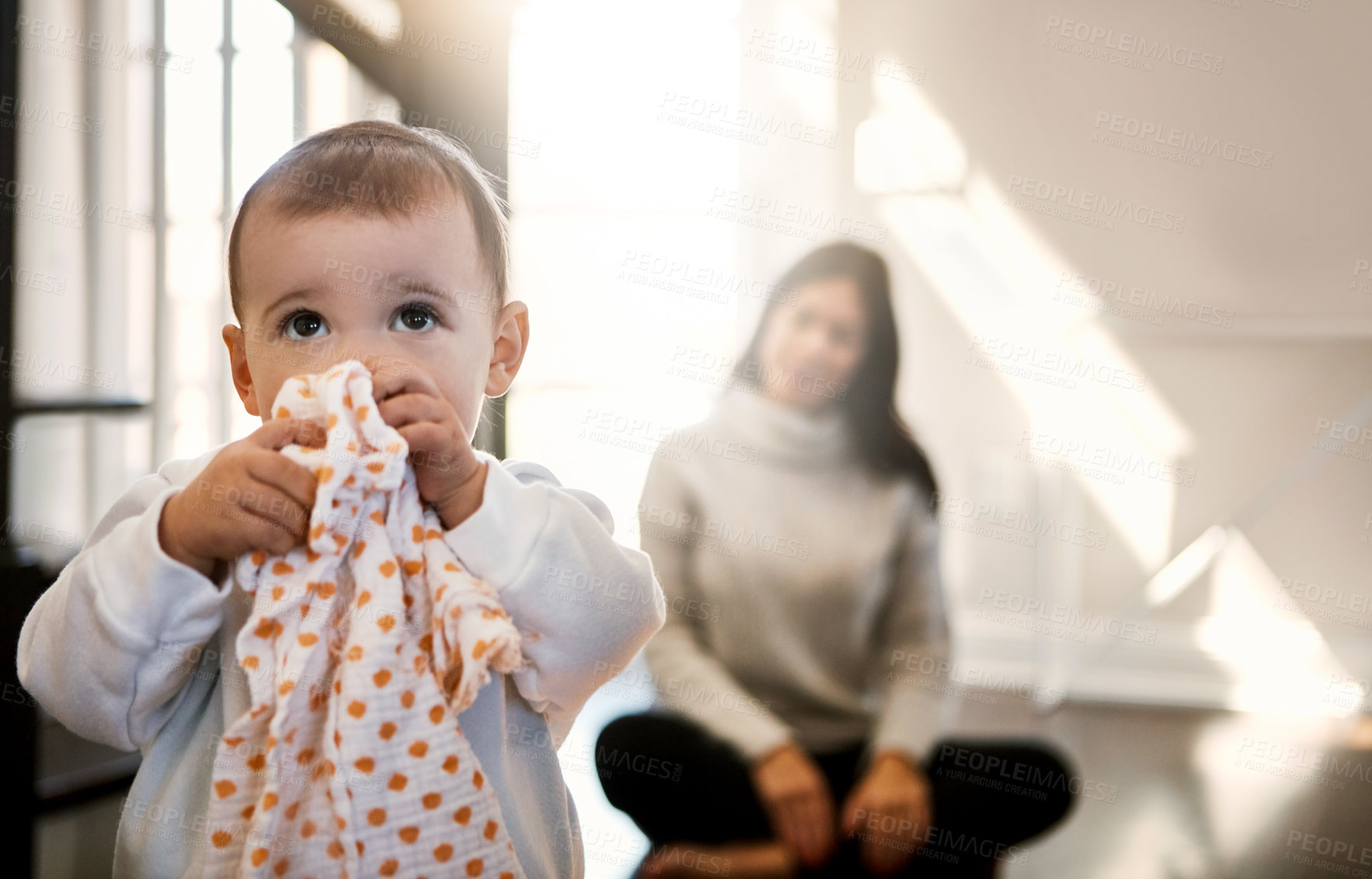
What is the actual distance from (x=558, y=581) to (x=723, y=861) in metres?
0.88

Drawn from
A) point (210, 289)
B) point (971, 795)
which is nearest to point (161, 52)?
point (210, 289)

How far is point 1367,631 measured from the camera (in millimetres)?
1947

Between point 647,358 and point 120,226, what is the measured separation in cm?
101

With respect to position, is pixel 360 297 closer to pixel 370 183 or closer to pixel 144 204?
pixel 370 183

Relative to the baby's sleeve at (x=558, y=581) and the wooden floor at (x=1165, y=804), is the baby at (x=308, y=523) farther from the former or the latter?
the wooden floor at (x=1165, y=804)

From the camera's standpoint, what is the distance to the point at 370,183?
492mm

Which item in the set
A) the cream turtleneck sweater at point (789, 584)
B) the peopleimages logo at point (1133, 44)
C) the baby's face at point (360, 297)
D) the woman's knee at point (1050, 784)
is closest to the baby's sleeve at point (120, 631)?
the baby's face at point (360, 297)

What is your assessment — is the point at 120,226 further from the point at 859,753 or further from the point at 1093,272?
the point at 1093,272

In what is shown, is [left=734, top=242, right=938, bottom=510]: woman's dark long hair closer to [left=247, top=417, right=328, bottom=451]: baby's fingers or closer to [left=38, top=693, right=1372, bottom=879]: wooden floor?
[left=38, top=693, right=1372, bottom=879]: wooden floor

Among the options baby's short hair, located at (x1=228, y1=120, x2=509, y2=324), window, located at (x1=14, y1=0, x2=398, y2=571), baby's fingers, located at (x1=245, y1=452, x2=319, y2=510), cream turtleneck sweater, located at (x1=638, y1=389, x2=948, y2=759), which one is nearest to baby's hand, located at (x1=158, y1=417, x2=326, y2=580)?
baby's fingers, located at (x1=245, y1=452, x2=319, y2=510)

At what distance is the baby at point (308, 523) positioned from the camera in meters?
0.44

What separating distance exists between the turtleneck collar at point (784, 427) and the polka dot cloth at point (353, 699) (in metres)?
0.90

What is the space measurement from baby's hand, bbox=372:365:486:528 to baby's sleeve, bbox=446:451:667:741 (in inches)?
0.4

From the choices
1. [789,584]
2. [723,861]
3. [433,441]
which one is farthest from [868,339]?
[433,441]
